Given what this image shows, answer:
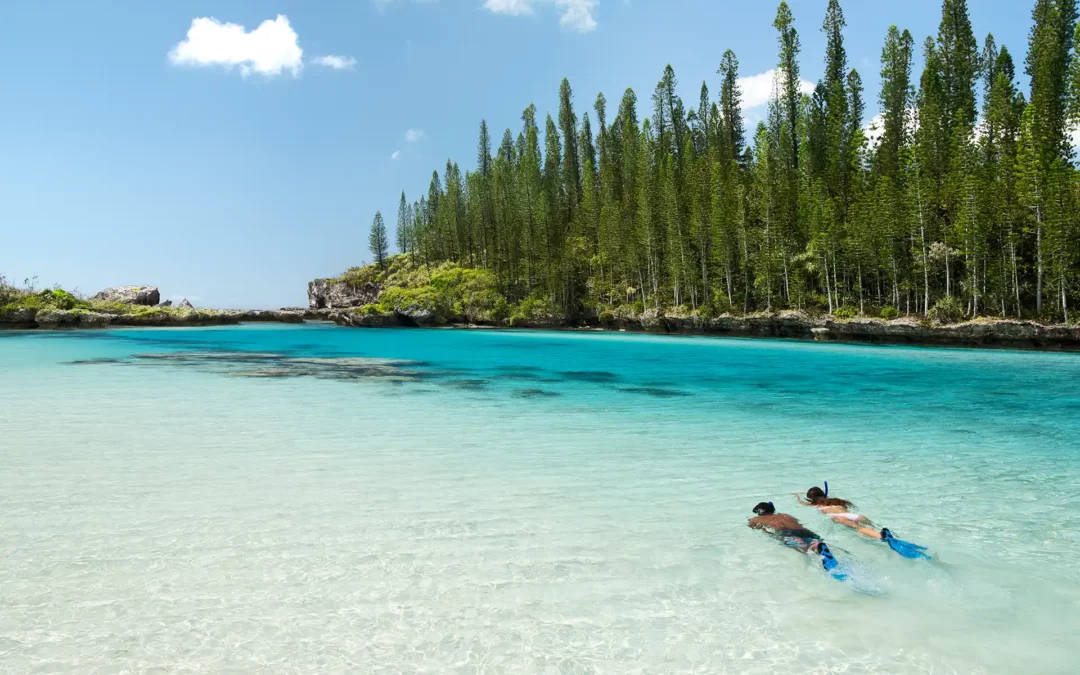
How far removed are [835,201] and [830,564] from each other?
50519 millimetres

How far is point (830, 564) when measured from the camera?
5.02m

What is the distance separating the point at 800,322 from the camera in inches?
1769

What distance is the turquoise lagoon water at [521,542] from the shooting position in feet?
12.6

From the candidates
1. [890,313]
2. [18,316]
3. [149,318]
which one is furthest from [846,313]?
[18,316]

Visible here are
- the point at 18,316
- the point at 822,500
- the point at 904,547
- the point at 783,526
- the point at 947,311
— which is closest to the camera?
the point at 904,547

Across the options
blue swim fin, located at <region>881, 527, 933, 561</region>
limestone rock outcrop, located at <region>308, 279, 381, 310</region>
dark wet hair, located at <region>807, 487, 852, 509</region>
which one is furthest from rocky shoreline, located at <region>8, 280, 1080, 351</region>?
blue swim fin, located at <region>881, 527, 933, 561</region>

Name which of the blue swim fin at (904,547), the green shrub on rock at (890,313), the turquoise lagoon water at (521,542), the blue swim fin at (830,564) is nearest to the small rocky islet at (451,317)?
the green shrub on rock at (890,313)

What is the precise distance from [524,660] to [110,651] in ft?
8.78

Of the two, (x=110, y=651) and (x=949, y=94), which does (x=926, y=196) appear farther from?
(x=110, y=651)

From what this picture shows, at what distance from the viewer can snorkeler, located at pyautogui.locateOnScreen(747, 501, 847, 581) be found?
199 inches

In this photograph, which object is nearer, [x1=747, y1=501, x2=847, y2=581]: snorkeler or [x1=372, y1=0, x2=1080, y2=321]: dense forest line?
[x1=747, y1=501, x2=847, y2=581]: snorkeler

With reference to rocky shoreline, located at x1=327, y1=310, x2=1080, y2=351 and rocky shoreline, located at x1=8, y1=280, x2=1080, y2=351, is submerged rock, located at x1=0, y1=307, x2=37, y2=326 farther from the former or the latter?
rocky shoreline, located at x1=327, y1=310, x2=1080, y2=351

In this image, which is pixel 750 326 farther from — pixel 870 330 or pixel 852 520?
pixel 852 520

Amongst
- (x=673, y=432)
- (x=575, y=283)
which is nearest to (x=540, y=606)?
(x=673, y=432)
